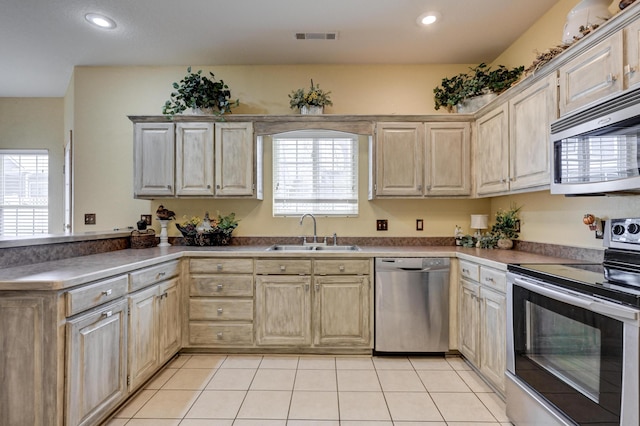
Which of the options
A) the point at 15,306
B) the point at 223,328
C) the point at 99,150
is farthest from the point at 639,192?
the point at 99,150

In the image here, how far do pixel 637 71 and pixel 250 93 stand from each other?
3.02 m

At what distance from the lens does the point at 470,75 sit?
3.36 meters

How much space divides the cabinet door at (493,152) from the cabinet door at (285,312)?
1781 mm

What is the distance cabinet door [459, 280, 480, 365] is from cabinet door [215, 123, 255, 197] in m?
2.08

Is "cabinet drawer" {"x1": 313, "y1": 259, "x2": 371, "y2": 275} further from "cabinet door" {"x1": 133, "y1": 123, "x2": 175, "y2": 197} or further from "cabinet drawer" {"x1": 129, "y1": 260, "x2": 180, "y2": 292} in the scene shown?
"cabinet door" {"x1": 133, "y1": 123, "x2": 175, "y2": 197}

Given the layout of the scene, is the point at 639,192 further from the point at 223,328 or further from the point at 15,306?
the point at 15,306

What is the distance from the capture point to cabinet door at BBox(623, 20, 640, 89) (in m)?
1.46

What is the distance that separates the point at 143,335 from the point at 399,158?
101 inches

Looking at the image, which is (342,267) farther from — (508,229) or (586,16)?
(586,16)

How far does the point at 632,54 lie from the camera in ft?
4.87

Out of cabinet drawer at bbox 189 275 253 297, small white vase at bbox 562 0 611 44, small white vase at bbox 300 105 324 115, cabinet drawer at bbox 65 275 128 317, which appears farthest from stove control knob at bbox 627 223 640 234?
cabinet drawer at bbox 65 275 128 317

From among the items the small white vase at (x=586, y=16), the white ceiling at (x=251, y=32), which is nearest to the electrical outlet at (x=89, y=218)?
the white ceiling at (x=251, y=32)

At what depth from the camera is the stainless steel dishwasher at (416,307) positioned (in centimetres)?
270

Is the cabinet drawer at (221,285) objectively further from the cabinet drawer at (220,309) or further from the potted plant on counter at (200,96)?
the potted plant on counter at (200,96)
